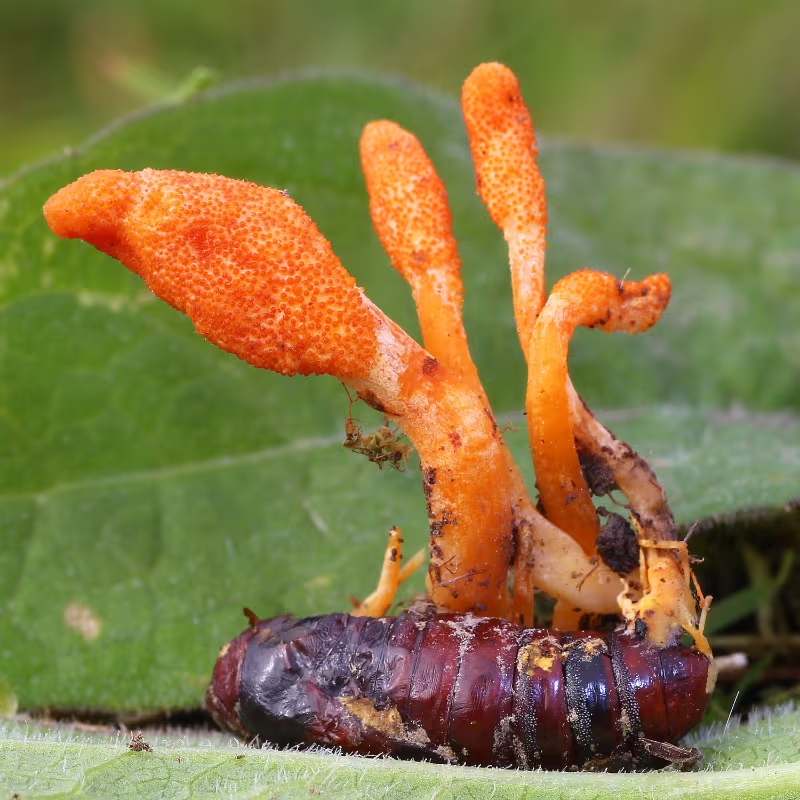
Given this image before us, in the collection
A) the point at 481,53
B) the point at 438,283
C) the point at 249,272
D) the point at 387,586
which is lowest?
the point at 387,586

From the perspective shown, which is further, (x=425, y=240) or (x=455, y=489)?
(x=425, y=240)

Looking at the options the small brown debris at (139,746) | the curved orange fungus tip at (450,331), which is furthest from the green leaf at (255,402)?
the small brown debris at (139,746)

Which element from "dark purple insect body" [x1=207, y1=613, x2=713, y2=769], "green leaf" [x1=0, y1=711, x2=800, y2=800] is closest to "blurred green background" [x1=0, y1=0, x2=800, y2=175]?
"dark purple insect body" [x1=207, y1=613, x2=713, y2=769]

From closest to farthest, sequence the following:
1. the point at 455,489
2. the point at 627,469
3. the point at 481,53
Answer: the point at 455,489
the point at 627,469
the point at 481,53

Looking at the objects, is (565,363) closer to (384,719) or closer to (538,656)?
(538,656)

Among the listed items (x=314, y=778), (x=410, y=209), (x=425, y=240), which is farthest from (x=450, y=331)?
(x=314, y=778)

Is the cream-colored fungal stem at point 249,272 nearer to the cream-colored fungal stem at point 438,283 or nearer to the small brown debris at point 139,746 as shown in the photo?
the cream-colored fungal stem at point 438,283

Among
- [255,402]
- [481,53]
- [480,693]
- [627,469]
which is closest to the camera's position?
[480,693]
